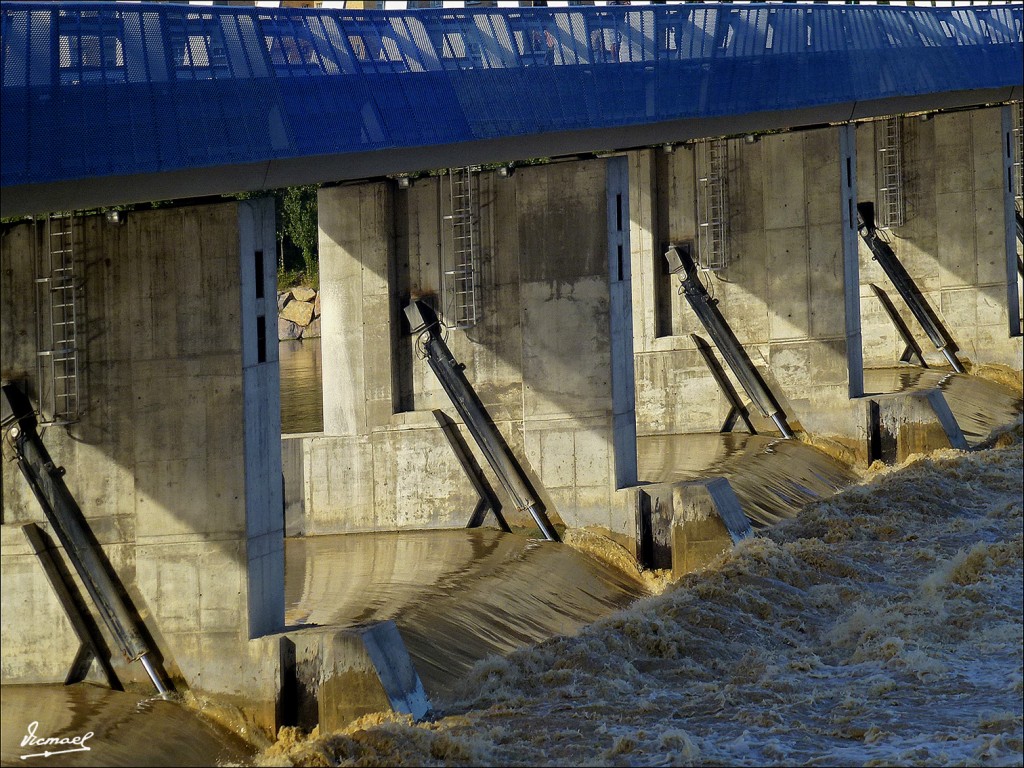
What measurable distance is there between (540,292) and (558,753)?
982cm

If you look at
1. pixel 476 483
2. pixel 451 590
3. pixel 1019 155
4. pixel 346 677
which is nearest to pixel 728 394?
pixel 476 483

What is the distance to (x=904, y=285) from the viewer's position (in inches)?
1438

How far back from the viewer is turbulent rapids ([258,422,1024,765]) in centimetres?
1375

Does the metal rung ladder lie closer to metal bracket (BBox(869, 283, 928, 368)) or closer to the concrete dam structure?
the concrete dam structure

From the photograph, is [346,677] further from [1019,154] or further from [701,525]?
[1019,154]

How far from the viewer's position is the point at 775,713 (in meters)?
14.9

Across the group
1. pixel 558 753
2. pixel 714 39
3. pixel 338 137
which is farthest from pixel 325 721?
pixel 714 39

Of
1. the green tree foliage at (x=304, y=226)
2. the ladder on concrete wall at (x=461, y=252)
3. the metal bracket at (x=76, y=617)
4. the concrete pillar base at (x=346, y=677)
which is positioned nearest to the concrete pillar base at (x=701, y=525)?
the ladder on concrete wall at (x=461, y=252)

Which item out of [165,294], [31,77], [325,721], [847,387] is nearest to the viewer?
[31,77]

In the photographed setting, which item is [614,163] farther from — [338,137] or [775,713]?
[775,713]

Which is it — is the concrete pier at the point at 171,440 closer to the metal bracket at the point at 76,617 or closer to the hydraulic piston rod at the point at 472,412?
the metal bracket at the point at 76,617

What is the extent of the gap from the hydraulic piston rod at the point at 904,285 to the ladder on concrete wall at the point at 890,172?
33 centimetres

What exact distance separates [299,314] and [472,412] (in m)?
38.0

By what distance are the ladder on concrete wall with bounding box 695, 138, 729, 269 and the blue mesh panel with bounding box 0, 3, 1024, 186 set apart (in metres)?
3.02
